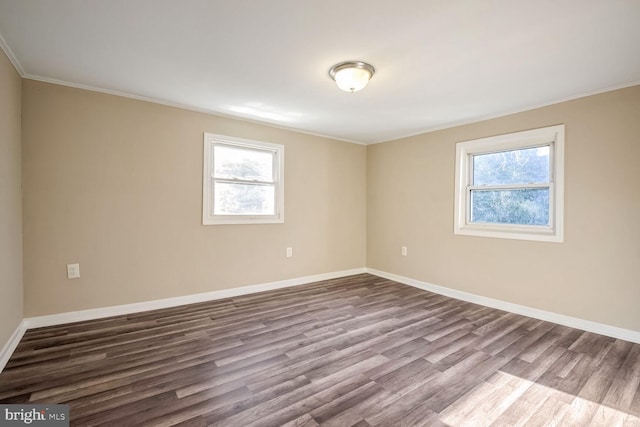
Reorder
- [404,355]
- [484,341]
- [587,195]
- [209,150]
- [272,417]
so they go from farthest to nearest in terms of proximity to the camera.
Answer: [209,150] < [587,195] < [484,341] < [404,355] < [272,417]

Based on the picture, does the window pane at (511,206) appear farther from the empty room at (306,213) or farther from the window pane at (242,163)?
the window pane at (242,163)

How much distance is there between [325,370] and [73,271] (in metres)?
2.61

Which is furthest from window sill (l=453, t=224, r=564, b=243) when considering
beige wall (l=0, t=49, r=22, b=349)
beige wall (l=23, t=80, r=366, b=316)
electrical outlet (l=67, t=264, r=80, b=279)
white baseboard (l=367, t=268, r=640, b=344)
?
beige wall (l=0, t=49, r=22, b=349)

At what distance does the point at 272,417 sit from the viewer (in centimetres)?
161

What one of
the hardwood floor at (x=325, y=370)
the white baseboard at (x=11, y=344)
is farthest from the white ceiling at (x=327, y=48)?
the hardwood floor at (x=325, y=370)

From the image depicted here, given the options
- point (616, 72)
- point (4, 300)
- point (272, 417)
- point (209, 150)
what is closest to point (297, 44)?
point (209, 150)

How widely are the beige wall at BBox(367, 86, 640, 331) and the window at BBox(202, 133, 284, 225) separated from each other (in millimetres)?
2079

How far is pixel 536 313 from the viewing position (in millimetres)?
3170

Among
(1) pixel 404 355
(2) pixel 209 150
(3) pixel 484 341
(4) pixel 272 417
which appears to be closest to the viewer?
(4) pixel 272 417

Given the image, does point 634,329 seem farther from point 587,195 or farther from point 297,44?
point 297,44

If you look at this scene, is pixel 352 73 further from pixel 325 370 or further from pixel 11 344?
pixel 11 344

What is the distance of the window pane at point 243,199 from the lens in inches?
147

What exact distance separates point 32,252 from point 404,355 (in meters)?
3.40

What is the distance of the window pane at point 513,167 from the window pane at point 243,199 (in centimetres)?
279
